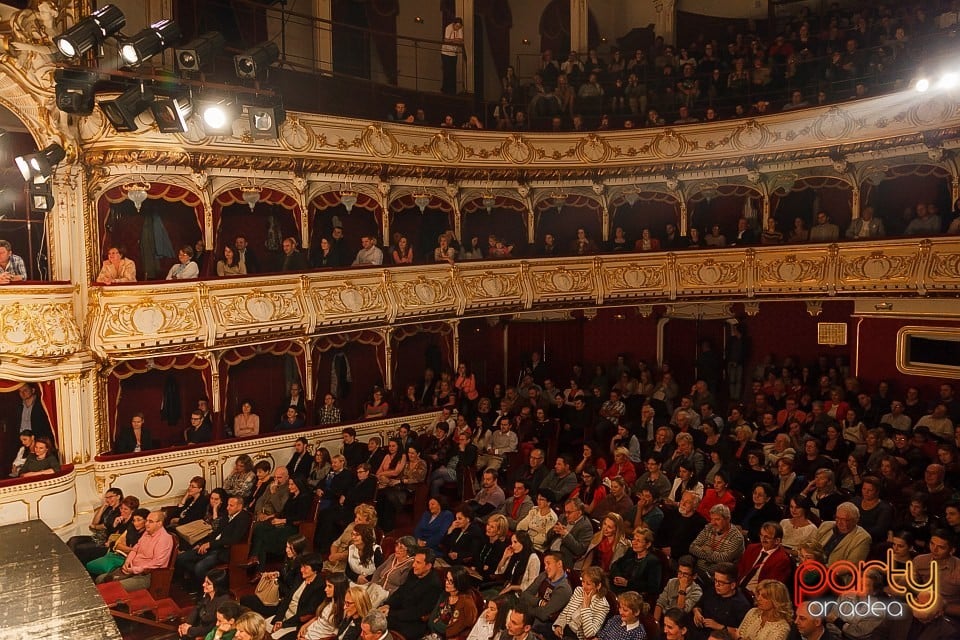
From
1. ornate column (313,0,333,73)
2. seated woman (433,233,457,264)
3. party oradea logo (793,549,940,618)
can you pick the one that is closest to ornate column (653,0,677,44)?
ornate column (313,0,333,73)

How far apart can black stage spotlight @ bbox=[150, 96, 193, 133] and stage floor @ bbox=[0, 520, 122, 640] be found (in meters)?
4.59

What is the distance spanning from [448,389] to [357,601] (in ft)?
24.7

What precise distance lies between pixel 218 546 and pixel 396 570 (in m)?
2.47

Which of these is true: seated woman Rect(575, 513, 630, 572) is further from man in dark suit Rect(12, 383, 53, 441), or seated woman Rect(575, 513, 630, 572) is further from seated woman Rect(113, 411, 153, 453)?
man in dark suit Rect(12, 383, 53, 441)

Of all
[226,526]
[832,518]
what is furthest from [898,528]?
[226,526]

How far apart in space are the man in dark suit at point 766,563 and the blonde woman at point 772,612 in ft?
2.53

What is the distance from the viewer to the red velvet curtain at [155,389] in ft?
38.2

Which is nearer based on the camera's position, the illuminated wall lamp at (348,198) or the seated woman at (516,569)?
the seated woman at (516,569)

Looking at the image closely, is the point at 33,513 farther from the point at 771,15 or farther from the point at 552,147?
the point at 771,15

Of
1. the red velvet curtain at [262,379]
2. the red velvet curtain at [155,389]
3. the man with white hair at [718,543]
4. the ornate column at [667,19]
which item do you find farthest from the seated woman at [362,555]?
the ornate column at [667,19]

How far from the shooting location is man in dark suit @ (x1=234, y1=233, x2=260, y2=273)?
1210cm

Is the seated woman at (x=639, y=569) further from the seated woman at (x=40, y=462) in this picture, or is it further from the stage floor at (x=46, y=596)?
the seated woman at (x=40, y=462)

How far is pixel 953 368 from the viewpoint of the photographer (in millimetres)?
12625

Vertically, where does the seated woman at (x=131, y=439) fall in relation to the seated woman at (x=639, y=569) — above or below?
above
